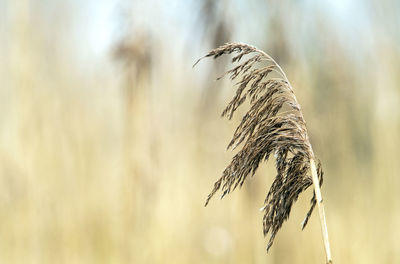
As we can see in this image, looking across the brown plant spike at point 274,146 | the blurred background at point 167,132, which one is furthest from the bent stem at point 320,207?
the blurred background at point 167,132

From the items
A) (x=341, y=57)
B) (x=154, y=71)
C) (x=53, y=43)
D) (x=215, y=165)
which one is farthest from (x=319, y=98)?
(x=53, y=43)

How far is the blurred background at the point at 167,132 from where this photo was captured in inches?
63.2

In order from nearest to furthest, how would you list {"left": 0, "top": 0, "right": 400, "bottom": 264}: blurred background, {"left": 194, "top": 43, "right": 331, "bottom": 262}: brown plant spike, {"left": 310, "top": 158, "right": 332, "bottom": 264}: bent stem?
{"left": 310, "top": 158, "right": 332, "bottom": 264}: bent stem
{"left": 194, "top": 43, "right": 331, "bottom": 262}: brown plant spike
{"left": 0, "top": 0, "right": 400, "bottom": 264}: blurred background

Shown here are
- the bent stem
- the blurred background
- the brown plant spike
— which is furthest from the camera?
the blurred background

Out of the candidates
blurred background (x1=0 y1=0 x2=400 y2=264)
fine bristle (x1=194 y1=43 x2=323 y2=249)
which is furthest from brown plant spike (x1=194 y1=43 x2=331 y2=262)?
blurred background (x1=0 y1=0 x2=400 y2=264)

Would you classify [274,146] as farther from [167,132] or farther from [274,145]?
[167,132]

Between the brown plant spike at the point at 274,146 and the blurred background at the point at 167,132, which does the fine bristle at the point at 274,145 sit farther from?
the blurred background at the point at 167,132

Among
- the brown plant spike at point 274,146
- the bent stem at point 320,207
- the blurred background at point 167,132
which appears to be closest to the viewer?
the bent stem at point 320,207

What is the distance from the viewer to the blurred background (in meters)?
1.60

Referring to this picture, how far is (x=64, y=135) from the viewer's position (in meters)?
1.67

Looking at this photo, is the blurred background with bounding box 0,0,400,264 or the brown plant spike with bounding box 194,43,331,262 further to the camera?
the blurred background with bounding box 0,0,400,264

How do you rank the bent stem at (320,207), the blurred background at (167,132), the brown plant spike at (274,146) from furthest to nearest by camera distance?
the blurred background at (167,132) < the brown plant spike at (274,146) < the bent stem at (320,207)

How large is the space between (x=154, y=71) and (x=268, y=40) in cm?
36

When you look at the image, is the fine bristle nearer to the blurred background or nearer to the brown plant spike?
the brown plant spike
